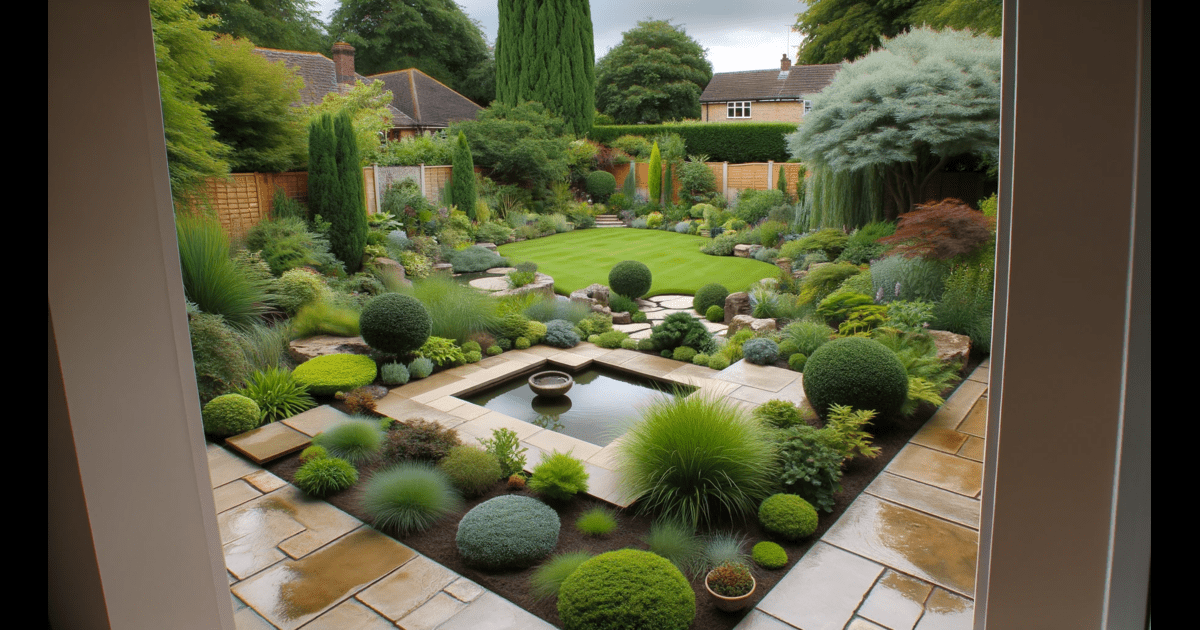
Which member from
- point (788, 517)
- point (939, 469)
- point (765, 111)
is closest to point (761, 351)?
point (939, 469)

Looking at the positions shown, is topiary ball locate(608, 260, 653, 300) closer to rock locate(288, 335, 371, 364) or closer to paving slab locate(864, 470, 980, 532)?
rock locate(288, 335, 371, 364)

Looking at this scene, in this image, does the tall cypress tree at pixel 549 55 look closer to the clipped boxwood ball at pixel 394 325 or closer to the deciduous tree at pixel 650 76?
the deciduous tree at pixel 650 76

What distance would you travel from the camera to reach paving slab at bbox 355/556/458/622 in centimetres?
321

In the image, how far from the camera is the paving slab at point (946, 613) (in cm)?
300

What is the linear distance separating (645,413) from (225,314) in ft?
15.0

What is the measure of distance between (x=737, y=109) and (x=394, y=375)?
26.4 m

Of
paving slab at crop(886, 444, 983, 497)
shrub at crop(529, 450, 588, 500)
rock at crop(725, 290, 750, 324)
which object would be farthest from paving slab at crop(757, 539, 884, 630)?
rock at crop(725, 290, 750, 324)

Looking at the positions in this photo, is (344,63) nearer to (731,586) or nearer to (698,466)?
(698,466)

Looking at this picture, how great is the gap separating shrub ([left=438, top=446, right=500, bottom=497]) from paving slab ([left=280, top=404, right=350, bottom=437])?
4.67 feet

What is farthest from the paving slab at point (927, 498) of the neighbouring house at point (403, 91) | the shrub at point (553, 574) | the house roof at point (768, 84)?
the house roof at point (768, 84)

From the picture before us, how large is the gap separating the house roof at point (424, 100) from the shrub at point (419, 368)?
18602 mm
